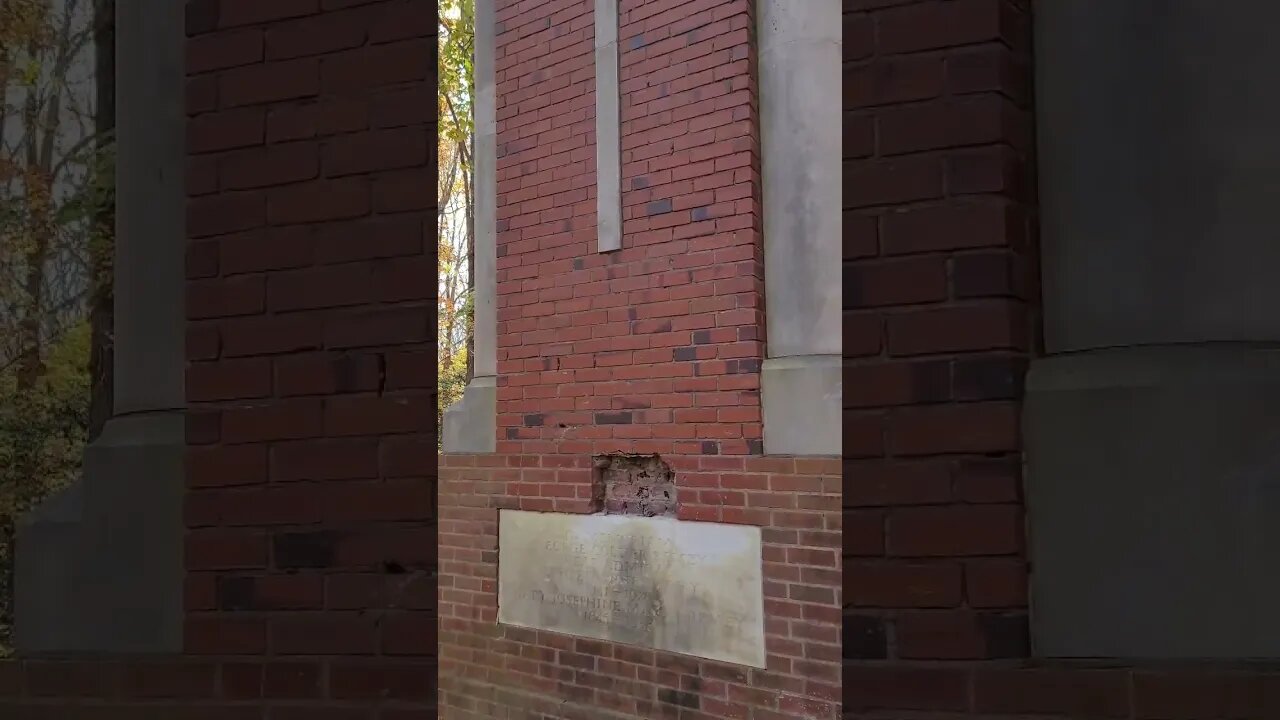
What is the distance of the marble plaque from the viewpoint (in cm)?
401

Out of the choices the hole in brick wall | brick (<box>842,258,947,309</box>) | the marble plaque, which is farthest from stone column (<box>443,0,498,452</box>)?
brick (<box>842,258,947,309</box>)

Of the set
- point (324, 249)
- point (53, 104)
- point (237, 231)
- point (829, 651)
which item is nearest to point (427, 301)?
point (324, 249)

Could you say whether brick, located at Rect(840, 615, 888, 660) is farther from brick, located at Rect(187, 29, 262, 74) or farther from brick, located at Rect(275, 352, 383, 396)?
brick, located at Rect(187, 29, 262, 74)

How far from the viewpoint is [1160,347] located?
1.19 meters

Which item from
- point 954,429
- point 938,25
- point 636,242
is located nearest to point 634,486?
point 636,242

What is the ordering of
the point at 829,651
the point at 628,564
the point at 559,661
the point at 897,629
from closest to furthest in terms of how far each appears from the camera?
the point at 897,629 < the point at 829,651 < the point at 628,564 < the point at 559,661

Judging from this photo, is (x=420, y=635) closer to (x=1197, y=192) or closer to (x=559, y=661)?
(x=1197, y=192)

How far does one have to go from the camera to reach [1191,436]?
3.72 ft

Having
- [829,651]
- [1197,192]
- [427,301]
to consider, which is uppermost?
[1197,192]

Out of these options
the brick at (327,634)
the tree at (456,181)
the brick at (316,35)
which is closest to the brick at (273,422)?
the brick at (327,634)

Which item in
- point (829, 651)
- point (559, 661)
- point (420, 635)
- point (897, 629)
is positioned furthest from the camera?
point (559, 661)

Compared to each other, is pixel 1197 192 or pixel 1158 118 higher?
pixel 1158 118

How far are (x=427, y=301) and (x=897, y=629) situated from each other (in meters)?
0.86

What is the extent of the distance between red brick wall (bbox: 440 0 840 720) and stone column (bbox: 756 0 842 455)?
78 millimetres
